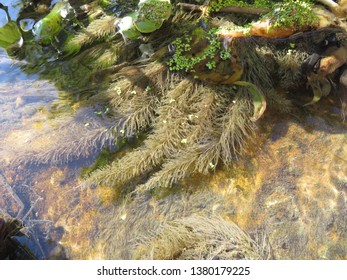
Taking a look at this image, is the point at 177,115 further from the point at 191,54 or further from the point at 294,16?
the point at 294,16

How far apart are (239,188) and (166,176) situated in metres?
0.51

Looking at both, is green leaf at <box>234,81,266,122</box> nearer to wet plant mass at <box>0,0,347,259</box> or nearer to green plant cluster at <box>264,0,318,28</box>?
wet plant mass at <box>0,0,347,259</box>

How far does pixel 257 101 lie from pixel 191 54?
0.62 metres

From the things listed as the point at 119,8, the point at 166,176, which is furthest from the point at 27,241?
the point at 119,8

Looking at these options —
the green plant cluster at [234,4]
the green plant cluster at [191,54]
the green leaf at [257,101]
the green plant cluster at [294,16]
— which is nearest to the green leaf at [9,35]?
the green plant cluster at [191,54]

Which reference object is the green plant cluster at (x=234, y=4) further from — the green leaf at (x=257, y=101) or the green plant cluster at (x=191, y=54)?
the green leaf at (x=257, y=101)

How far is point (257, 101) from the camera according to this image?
241 cm

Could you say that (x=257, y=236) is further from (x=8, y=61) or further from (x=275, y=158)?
(x=8, y=61)

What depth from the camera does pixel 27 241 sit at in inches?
90.3

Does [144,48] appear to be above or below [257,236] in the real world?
above

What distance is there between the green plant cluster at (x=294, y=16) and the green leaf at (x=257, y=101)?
18.0 inches

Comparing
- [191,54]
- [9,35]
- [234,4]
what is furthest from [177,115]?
[9,35]

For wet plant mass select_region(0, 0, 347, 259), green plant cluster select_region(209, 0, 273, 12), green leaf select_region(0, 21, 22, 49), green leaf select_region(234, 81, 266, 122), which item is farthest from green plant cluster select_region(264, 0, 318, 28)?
green leaf select_region(0, 21, 22, 49)

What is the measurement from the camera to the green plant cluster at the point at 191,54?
248 cm
